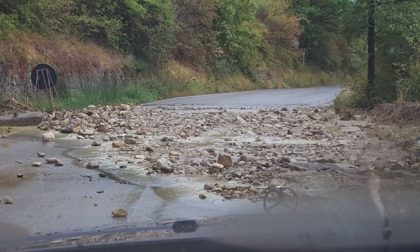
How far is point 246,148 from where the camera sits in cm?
1227

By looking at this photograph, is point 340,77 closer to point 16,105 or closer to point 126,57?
point 126,57

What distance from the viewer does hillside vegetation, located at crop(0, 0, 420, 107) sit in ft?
69.4

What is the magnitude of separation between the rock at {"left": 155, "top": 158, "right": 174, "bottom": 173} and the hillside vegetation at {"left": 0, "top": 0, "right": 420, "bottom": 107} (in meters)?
10.3

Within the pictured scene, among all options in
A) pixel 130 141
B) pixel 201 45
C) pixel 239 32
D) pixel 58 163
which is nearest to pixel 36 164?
pixel 58 163

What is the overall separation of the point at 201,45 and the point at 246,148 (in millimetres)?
33033

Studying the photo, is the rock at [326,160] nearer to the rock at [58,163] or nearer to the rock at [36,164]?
the rock at [58,163]

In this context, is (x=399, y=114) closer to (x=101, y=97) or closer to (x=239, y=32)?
(x=101, y=97)

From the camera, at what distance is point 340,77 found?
→ 2562 inches

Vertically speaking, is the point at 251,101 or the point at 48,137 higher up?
the point at 48,137

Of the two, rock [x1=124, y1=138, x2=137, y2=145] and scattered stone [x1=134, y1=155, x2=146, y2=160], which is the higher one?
rock [x1=124, y1=138, x2=137, y2=145]

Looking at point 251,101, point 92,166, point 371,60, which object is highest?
point 371,60

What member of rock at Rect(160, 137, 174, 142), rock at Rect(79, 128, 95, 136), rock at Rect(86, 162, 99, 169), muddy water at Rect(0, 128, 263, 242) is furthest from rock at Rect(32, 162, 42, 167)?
rock at Rect(79, 128, 95, 136)

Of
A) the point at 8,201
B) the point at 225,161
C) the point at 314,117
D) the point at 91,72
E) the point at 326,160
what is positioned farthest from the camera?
the point at 91,72

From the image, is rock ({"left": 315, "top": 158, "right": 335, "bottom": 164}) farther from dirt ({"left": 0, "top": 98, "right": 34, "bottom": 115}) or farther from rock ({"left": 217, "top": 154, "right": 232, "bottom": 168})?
dirt ({"left": 0, "top": 98, "right": 34, "bottom": 115})
